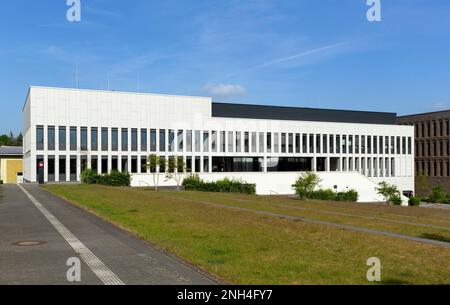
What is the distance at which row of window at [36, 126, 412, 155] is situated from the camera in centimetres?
6719

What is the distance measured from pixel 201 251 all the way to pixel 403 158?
86.2 metres

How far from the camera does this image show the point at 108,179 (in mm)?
53219

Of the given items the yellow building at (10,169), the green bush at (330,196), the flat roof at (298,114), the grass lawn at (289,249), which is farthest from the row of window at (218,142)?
the grass lawn at (289,249)

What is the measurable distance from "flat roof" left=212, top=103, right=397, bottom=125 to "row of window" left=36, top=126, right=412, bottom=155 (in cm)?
501

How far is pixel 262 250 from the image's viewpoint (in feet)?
37.1

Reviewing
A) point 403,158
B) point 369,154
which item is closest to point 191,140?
point 369,154

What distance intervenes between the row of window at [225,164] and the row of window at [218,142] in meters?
1.52

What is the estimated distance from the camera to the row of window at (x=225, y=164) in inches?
2589

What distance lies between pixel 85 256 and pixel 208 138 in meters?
64.3

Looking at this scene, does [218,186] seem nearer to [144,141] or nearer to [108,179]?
[108,179]

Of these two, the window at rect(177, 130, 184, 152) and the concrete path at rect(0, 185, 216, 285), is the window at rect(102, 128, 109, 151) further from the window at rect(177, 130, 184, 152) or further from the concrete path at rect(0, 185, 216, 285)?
the concrete path at rect(0, 185, 216, 285)

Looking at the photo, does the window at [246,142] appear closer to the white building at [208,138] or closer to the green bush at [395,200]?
the white building at [208,138]

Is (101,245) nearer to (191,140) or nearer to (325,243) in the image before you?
(325,243)

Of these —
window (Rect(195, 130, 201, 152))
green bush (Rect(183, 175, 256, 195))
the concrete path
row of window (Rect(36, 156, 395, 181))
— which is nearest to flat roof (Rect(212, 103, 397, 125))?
window (Rect(195, 130, 201, 152))
